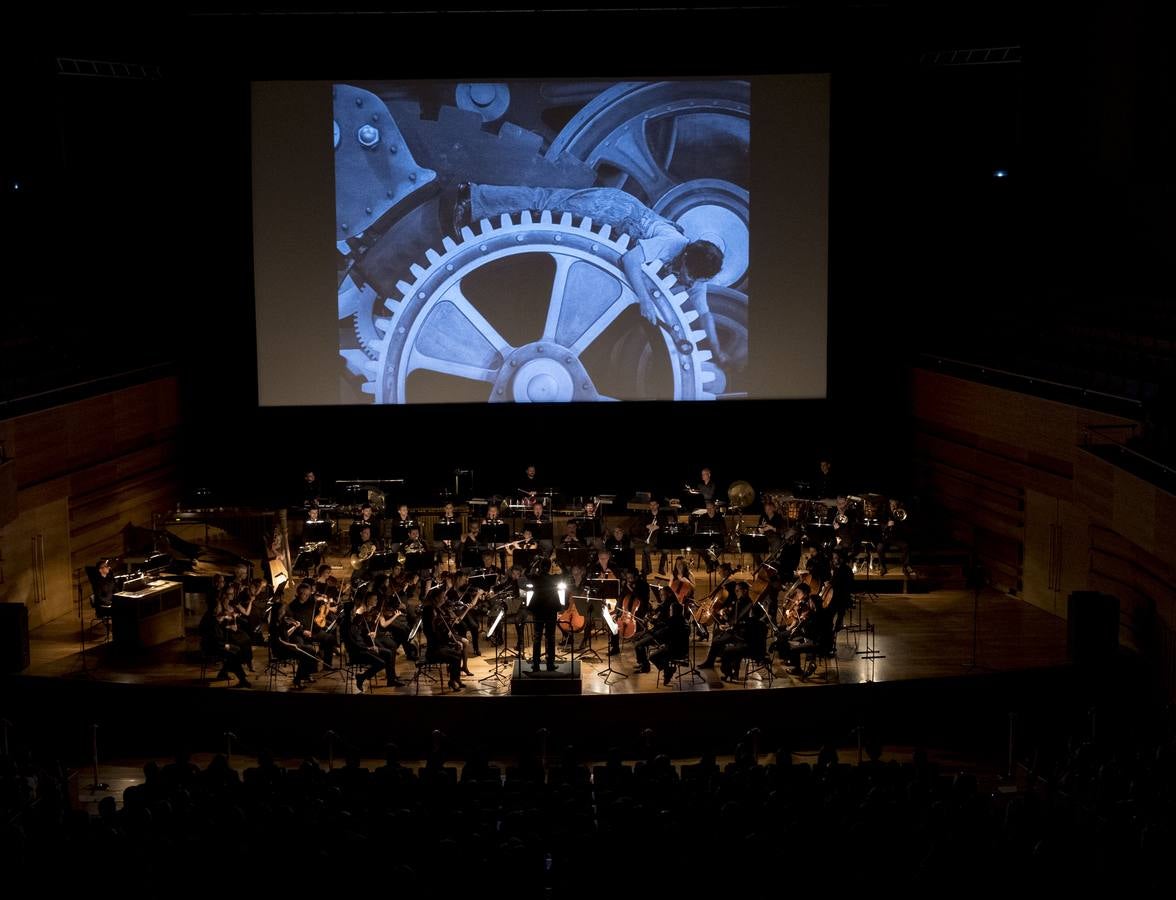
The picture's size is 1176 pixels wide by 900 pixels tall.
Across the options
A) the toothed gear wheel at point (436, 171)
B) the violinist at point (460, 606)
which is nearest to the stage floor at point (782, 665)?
the violinist at point (460, 606)

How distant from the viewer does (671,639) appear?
13.9 metres

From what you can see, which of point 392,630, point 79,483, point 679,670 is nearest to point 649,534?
point 679,670

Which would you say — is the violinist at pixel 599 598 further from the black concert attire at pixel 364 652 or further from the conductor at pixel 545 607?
the black concert attire at pixel 364 652

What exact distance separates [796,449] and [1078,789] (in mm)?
11761

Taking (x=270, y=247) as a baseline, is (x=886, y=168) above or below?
above

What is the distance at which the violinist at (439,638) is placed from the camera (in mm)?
13977

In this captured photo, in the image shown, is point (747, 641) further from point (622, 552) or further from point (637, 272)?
point (637, 272)

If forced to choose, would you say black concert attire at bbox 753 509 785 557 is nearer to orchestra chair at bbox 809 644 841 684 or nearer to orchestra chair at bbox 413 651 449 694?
orchestra chair at bbox 809 644 841 684

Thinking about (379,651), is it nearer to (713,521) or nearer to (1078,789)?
(713,521)

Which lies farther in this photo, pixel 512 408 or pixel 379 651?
pixel 512 408

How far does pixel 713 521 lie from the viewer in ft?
56.8

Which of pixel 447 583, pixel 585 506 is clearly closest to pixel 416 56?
pixel 585 506

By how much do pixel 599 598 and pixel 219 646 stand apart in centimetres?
401

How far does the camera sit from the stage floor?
559 inches
